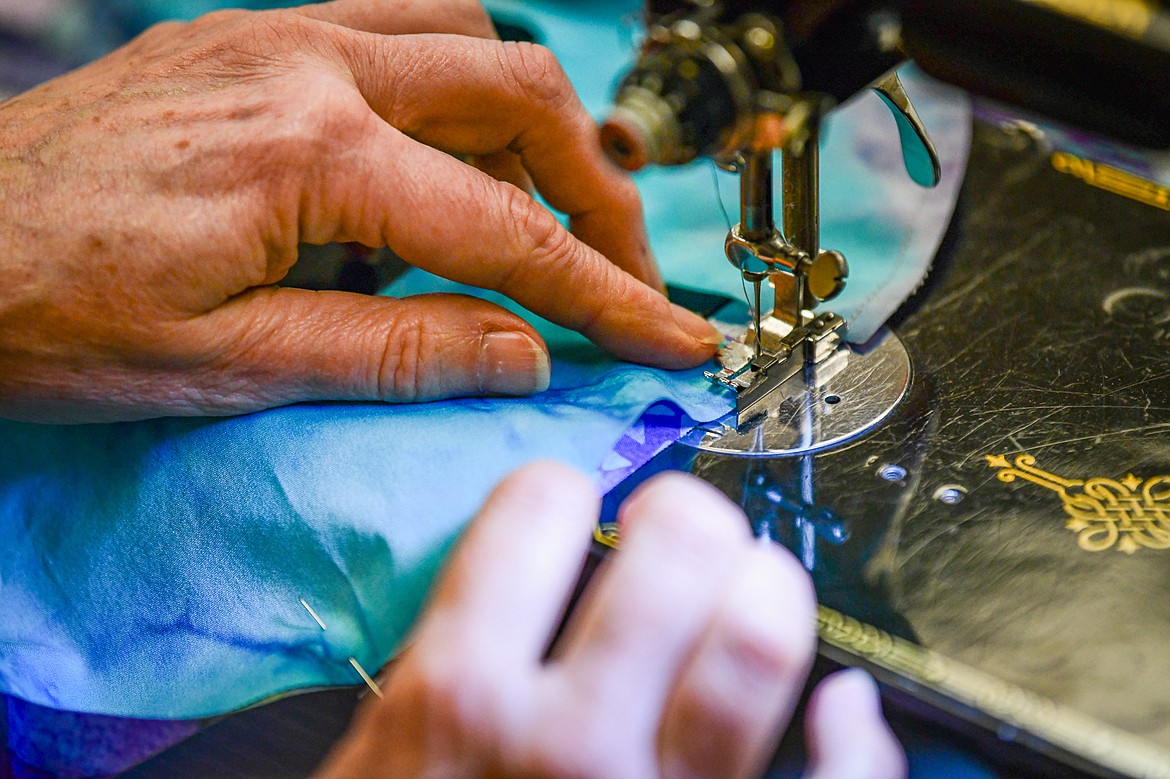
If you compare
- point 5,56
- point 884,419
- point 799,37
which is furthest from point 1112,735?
point 5,56

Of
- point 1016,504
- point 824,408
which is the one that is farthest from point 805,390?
point 1016,504

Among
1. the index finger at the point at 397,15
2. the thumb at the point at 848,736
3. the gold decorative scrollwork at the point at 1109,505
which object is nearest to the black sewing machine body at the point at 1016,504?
the gold decorative scrollwork at the point at 1109,505

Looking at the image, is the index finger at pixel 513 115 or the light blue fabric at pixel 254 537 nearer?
the light blue fabric at pixel 254 537

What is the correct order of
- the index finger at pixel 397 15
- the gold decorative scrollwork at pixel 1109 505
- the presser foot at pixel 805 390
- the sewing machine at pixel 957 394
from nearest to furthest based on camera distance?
the sewing machine at pixel 957 394, the gold decorative scrollwork at pixel 1109 505, the presser foot at pixel 805 390, the index finger at pixel 397 15

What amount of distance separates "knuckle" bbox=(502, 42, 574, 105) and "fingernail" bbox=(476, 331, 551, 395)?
0.71ft

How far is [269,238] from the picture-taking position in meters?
0.82

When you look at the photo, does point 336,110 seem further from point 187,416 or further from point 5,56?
point 5,56

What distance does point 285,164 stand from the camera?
805 millimetres

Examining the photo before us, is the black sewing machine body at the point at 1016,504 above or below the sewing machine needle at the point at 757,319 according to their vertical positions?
below

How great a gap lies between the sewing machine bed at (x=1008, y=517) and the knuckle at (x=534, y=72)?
317 mm

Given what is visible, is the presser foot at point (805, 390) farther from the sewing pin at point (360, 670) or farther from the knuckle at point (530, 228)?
the sewing pin at point (360, 670)

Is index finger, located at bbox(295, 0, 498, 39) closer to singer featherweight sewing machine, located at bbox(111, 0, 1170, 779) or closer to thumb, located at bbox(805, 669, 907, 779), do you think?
singer featherweight sewing machine, located at bbox(111, 0, 1170, 779)

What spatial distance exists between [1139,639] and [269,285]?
0.65m

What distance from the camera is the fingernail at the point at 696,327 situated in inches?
35.3
